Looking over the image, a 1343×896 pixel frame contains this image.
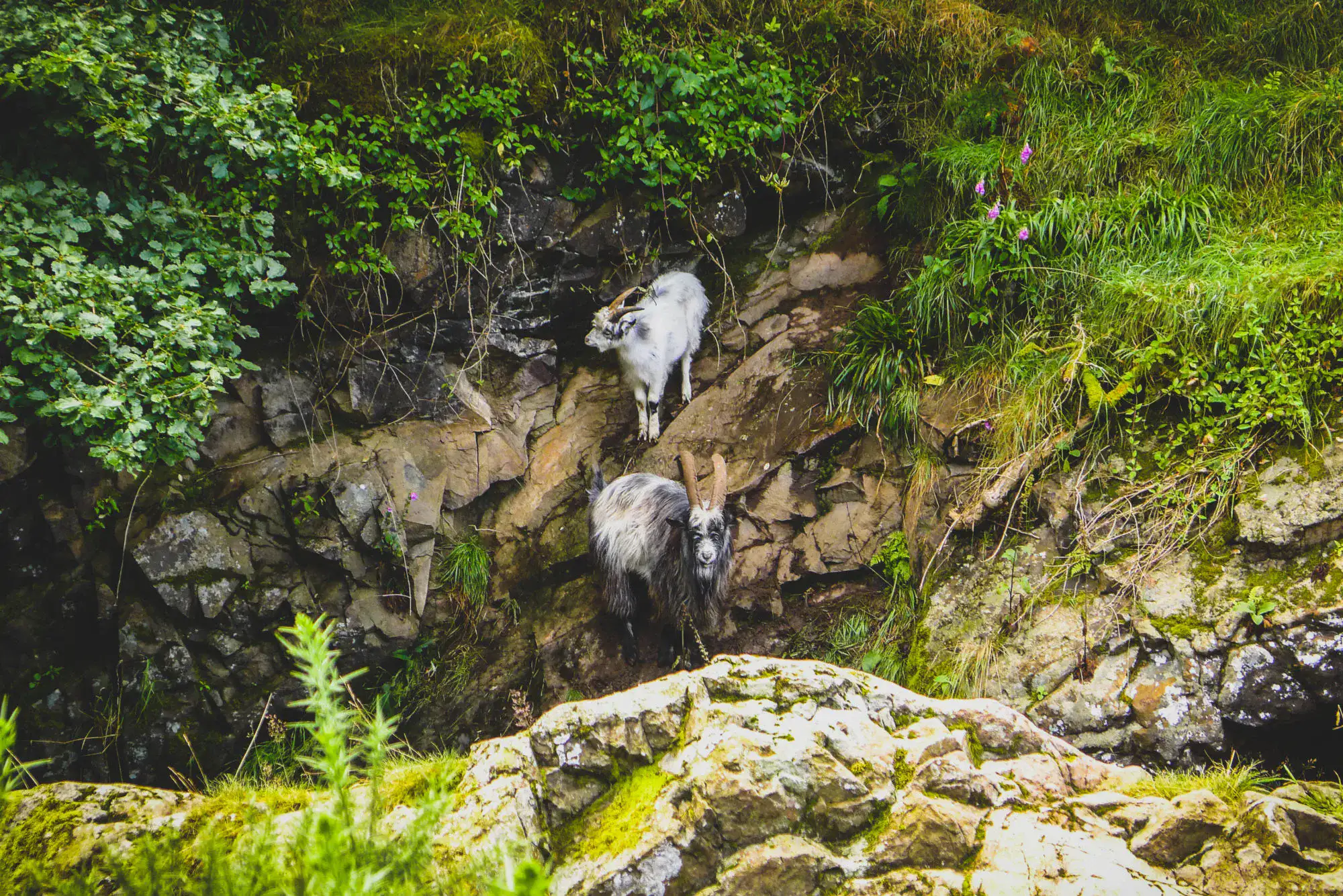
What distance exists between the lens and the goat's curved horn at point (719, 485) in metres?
5.07

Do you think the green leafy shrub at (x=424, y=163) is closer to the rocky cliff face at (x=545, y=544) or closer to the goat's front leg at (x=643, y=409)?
the rocky cliff face at (x=545, y=544)

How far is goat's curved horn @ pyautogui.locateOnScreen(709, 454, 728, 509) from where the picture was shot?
5.07 metres

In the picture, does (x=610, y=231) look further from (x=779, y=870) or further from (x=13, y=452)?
(x=779, y=870)

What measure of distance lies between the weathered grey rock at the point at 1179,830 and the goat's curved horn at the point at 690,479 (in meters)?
3.24

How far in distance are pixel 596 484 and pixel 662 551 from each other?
2.76 feet

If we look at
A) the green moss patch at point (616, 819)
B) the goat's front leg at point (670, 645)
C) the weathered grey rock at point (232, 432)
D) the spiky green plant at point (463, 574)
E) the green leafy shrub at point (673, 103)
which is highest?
the green leafy shrub at point (673, 103)

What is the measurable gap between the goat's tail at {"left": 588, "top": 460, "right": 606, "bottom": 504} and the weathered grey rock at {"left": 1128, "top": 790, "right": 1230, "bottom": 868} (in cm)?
416

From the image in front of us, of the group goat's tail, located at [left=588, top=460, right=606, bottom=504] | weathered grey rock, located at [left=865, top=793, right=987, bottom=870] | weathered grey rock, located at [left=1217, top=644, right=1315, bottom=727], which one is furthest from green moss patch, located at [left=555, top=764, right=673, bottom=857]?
goat's tail, located at [left=588, top=460, right=606, bottom=504]

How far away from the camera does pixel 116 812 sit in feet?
7.38

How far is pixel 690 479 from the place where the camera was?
507cm

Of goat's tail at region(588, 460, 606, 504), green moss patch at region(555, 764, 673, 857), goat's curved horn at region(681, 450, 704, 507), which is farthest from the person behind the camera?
goat's tail at region(588, 460, 606, 504)

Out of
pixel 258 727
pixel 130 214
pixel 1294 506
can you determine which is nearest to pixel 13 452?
pixel 130 214

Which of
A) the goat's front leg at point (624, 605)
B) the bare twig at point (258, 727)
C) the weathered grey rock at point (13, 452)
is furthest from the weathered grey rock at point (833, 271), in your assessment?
the weathered grey rock at point (13, 452)

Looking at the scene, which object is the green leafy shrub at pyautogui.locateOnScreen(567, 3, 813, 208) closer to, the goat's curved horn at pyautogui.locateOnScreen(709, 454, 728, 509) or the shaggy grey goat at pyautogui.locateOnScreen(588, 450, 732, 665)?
the goat's curved horn at pyautogui.locateOnScreen(709, 454, 728, 509)
